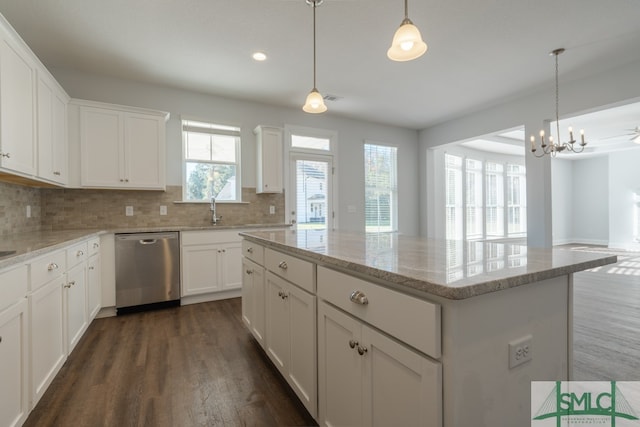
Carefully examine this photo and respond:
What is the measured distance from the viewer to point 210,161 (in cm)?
423

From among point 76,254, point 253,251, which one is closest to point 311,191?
point 253,251

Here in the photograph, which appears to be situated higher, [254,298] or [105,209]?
[105,209]

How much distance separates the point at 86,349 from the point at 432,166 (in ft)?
20.1

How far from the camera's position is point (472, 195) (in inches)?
297

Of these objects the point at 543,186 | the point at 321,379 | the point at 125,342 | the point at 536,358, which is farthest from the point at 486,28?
the point at 125,342

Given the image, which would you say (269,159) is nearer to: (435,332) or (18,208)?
(18,208)

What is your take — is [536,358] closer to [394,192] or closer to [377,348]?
[377,348]

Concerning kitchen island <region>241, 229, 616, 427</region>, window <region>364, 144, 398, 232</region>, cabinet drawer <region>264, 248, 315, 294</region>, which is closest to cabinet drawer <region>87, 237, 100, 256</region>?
cabinet drawer <region>264, 248, 315, 294</region>

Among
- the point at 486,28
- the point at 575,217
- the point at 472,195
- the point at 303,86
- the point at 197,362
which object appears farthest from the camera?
the point at 575,217

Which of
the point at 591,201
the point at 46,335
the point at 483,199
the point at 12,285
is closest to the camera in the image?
the point at 12,285

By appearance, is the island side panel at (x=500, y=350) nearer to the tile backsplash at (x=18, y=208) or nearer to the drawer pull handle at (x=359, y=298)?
the drawer pull handle at (x=359, y=298)

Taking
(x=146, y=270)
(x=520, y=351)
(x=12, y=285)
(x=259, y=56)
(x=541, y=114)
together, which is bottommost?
(x=146, y=270)

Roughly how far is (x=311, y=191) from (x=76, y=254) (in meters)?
3.28

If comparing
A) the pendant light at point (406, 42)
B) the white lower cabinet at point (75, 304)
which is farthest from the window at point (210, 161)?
the pendant light at point (406, 42)
